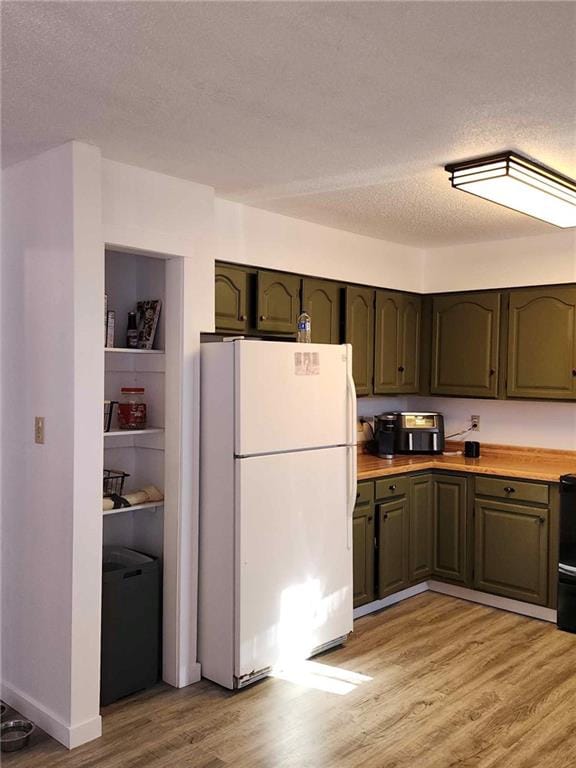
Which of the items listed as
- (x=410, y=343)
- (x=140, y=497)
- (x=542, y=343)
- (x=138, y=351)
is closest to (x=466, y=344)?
(x=410, y=343)

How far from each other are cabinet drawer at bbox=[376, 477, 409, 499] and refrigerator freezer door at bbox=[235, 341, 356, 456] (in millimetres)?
613

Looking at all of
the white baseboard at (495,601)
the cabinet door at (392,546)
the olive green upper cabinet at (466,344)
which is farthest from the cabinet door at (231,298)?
the white baseboard at (495,601)

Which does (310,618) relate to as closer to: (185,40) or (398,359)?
(398,359)

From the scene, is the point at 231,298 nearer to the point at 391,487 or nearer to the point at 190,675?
the point at 391,487

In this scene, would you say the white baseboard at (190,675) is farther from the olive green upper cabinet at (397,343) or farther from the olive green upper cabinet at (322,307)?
the olive green upper cabinet at (397,343)

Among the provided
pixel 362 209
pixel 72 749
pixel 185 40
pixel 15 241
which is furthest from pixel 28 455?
pixel 362 209

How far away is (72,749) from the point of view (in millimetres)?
2797

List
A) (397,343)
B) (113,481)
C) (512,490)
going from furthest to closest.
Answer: (397,343)
(512,490)
(113,481)

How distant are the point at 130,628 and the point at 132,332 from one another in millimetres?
1413

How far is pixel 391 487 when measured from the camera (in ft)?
14.3

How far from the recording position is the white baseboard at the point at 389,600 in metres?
4.28

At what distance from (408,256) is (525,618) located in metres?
2.59

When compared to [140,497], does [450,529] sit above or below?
below

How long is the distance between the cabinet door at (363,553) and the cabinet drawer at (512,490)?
76 centimetres
